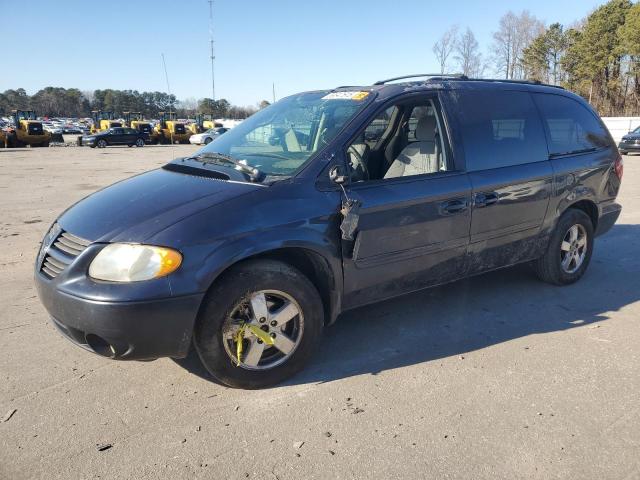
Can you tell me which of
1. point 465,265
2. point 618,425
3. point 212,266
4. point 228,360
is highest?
point 212,266

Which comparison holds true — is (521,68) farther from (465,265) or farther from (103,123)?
(465,265)

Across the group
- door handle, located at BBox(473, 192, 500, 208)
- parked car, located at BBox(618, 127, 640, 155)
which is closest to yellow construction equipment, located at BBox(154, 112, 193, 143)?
parked car, located at BBox(618, 127, 640, 155)

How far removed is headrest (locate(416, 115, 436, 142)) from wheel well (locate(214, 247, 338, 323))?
1453 mm

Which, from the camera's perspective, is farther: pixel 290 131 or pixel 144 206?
pixel 290 131

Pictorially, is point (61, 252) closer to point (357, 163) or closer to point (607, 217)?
point (357, 163)

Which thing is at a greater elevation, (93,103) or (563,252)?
(93,103)

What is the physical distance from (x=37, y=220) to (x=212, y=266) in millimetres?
6812

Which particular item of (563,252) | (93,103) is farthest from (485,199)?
(93,103)

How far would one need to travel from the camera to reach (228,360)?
2887mm

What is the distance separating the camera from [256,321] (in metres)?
2.91

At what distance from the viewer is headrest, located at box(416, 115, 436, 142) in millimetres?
3875

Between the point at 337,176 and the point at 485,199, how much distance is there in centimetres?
132

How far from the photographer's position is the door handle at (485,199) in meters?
3.77

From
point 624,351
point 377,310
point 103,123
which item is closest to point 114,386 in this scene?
point 377,310
